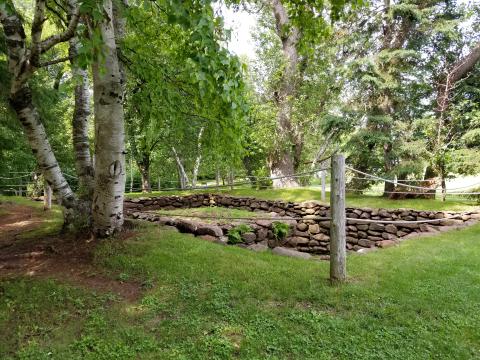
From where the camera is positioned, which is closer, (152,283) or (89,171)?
(152,283)

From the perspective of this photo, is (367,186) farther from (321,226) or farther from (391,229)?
(321,226)

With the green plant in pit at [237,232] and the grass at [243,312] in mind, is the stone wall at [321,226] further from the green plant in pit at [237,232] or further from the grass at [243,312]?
the grass at [243,312]

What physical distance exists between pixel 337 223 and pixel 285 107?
10101mm

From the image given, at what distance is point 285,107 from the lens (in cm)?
1279

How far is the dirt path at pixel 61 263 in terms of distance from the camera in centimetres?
328

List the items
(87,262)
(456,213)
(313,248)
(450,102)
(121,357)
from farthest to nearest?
(450,102), (456,213), (313,248), (87,262), (121,357)

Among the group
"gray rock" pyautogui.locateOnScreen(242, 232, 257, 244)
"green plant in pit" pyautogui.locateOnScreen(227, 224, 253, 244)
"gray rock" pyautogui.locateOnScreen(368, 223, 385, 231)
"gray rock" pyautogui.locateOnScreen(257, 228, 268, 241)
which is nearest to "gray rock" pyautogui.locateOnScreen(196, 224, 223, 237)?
"green plant in pit" pyautogui.locateOnScreen(227, 224, 253, 244)

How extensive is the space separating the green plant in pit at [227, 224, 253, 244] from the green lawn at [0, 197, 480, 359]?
1.16 meters

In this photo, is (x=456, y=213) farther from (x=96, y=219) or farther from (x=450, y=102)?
(x=96, y=219)

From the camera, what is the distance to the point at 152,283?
3.32 metres

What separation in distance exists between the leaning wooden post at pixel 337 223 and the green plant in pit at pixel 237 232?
216 centimetres

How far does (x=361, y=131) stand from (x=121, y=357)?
9198 mm

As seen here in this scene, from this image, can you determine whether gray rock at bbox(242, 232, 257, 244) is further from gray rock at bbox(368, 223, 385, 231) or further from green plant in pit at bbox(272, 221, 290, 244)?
gray rock at bbox(368, 223, 385, 231)

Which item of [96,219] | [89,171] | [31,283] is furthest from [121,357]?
[89,171]
